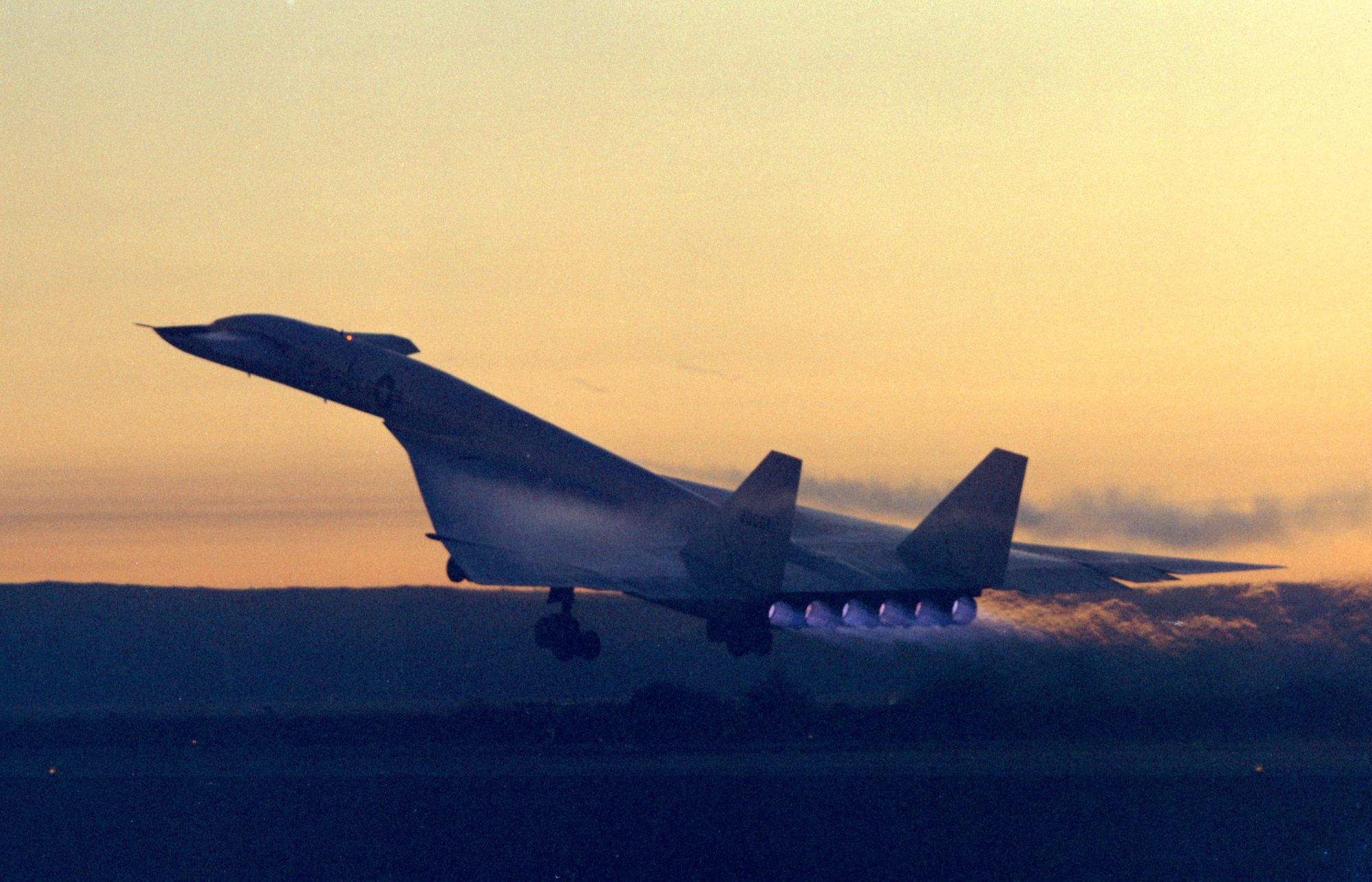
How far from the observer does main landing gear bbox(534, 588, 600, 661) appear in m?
38.4

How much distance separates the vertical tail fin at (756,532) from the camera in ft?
112

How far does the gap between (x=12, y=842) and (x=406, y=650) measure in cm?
5310

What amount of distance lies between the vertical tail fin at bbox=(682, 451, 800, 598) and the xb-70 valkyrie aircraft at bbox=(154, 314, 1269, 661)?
35 mm

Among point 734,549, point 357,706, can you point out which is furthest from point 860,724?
point 357,706

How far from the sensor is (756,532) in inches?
1364

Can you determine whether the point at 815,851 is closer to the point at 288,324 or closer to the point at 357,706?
the point at 288,324

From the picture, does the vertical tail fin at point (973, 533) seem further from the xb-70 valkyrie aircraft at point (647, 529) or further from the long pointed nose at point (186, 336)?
the long pointed nose at point (186, 336)

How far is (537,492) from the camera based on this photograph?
4209cm

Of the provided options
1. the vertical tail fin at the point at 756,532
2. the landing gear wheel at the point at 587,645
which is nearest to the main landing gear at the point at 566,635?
the landing gear wheel at the point at 587,645

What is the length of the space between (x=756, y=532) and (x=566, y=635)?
21.9 feet

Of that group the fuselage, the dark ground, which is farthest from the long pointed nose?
the dark ground

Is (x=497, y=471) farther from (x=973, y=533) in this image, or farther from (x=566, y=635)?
(x=973, y=533)

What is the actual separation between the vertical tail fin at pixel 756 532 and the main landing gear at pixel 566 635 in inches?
172

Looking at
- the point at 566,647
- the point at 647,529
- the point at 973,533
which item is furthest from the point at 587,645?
the point at 973,533
